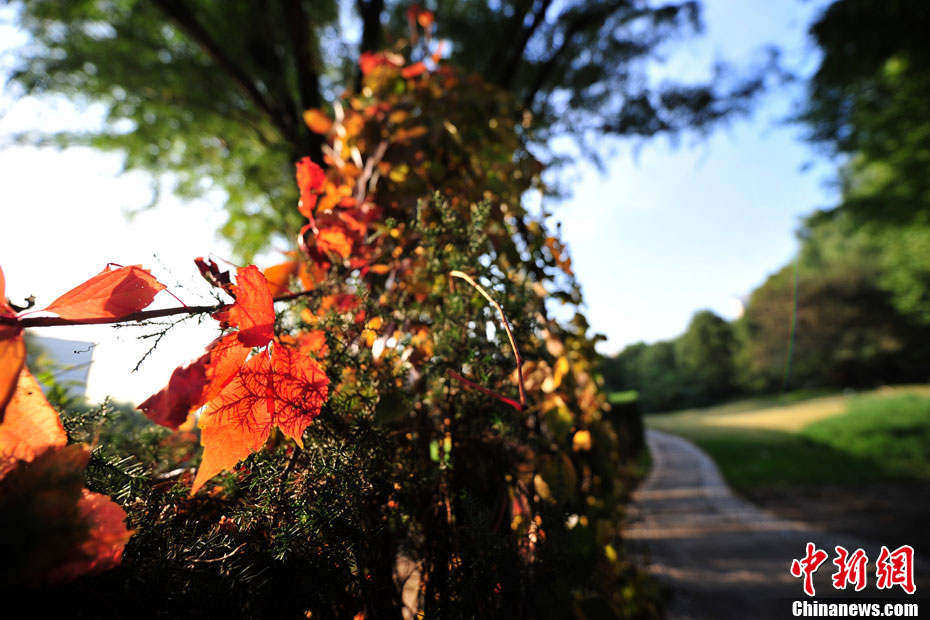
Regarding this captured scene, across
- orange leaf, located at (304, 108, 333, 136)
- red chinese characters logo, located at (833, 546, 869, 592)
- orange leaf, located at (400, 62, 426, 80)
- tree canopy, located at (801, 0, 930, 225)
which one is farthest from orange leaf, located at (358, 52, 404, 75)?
tree canopy, located at (801, 0, 930, 225)

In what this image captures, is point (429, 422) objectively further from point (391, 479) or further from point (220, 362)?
point (220, 362)

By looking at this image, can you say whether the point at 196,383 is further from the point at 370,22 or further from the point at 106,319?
the point at 370,22

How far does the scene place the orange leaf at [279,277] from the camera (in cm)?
66

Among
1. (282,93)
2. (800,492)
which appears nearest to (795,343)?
(800,492)

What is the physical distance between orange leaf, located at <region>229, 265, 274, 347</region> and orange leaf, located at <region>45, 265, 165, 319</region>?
87 mm

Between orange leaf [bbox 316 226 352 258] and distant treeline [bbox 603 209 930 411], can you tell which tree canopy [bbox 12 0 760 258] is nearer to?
orange leaf [bbox 316 226 352 258]

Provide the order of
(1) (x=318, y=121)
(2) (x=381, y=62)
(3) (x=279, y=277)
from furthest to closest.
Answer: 1. (2) (x=381, y=62)
2. (1) (x=318, y=121)
3. (3) (x=279, y=277)

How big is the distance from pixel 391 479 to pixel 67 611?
1.06ft

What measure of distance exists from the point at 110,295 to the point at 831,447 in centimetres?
1323

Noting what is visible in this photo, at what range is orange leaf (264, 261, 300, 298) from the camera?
0.66 metres

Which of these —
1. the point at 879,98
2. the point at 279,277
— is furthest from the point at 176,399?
the point at 879,98

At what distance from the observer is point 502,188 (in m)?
0.93

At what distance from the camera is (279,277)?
68 cm

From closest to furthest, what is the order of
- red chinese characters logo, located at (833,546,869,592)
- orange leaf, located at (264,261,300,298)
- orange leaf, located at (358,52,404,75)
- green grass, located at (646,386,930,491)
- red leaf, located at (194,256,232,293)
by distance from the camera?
red leaf, located at (194,256,232,293)
orange leaf, located at (264,261,300,298)
orange leaf, located at (358,52,404,75)
red chinese characters logo, located at (833,546,869,592)
green grass, located at (646,386,930,491)
